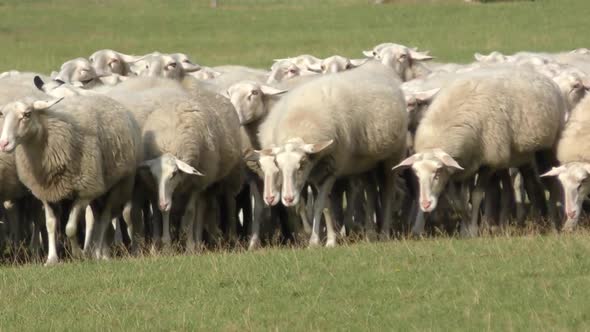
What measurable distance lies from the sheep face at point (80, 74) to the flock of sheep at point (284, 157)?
1484 mm

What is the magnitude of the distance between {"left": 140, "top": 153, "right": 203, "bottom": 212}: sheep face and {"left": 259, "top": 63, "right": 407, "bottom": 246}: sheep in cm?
91

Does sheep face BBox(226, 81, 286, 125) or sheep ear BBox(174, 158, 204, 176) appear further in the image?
sheep face BBox(226, 81, 286, 125)

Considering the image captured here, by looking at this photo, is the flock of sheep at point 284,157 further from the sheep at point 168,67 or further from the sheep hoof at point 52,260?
the sheep at point 168,67

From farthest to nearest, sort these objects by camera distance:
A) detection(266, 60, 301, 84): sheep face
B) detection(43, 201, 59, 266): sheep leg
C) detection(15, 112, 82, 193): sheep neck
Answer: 1. detection(266, 60, 301, 84): sheep face
2. detection(15, 112, 82, 193): sheep neck
3. detection(43, 201, 59, 266): sheep leg

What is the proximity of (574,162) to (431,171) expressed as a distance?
5.48 feet

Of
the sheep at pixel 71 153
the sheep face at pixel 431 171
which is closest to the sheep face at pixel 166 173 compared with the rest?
the sheep at pixel 71 153

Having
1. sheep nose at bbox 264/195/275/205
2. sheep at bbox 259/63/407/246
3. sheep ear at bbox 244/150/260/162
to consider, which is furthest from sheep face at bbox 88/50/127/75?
sheep nose at bbox 264/195/275/205

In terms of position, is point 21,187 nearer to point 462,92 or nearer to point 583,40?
point 462,92

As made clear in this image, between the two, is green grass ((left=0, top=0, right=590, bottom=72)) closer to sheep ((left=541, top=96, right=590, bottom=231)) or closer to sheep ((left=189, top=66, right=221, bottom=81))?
sheep ((left=189, top=66, right=221, bottom=81))

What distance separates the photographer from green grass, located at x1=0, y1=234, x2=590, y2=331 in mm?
8594

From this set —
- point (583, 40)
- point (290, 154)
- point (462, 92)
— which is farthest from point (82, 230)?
point (583, 40)

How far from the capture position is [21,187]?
1362cm

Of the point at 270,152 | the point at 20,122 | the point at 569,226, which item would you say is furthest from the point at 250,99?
the point at 569,226

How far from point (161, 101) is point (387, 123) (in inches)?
99.5
